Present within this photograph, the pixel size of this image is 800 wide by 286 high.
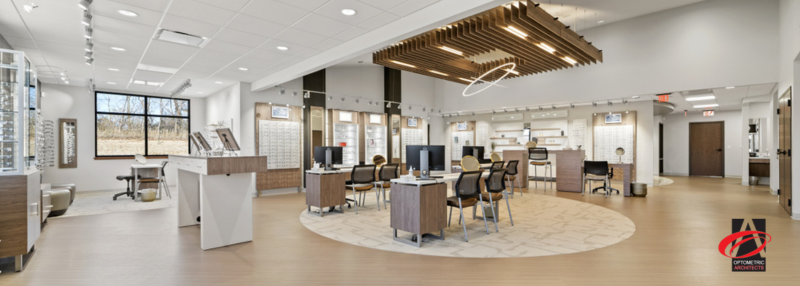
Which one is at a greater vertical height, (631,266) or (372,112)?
(372,112)

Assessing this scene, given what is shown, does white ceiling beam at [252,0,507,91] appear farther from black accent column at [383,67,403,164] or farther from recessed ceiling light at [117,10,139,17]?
black accent column at [383,67,403,164]

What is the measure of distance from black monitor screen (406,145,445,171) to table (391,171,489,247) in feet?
1.43

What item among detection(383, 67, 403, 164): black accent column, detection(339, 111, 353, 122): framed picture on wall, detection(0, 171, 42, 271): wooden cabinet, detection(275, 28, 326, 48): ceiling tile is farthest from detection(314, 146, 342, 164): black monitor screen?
detection(383, 67, 403, 164): black accent column

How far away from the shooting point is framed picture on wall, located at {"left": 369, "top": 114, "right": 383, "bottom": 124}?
1220 cm

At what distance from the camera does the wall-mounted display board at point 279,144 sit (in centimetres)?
964

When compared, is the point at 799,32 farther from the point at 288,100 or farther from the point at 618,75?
the point at 288,100

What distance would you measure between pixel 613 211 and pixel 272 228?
20.1ft

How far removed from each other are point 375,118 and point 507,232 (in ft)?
25.4

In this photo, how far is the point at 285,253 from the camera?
168 inches

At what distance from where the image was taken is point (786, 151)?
657 cm

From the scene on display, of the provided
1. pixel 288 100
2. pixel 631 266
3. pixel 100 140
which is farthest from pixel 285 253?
pixel 100 140

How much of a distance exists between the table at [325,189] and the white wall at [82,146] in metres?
7.68

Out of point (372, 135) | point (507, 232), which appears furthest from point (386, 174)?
point (372, 135)

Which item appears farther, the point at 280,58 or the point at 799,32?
the point at 280,58
